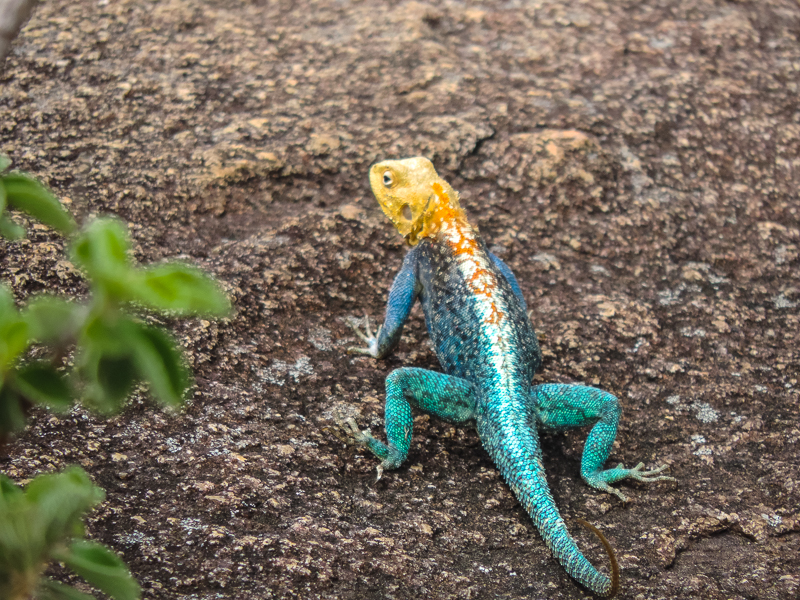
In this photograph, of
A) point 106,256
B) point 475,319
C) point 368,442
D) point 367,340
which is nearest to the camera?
point 106,256

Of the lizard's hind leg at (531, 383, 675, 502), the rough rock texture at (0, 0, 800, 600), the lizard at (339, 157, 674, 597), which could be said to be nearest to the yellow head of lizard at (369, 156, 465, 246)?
the lizard at (339, 157, 674, 597)

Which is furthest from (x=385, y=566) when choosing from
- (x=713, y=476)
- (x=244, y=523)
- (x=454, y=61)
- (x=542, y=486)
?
(x=454, y=61)

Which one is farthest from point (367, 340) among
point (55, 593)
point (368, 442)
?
point (55, 593)

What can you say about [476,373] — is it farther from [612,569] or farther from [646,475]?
[612,569]

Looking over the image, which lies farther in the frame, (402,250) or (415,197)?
(402,250)

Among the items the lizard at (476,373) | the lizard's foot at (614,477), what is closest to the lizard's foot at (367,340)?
the lizard at (476,373)

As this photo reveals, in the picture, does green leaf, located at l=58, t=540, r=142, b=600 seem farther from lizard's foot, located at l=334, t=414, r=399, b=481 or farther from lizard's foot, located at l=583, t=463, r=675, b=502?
lizard's foot, located at l=583, t=463, r=675, b=502

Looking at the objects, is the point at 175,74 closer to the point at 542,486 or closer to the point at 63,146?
the point at 63,146
